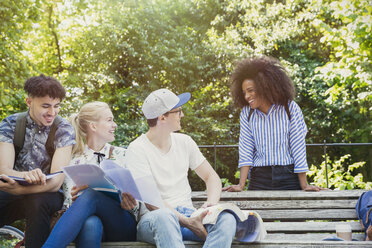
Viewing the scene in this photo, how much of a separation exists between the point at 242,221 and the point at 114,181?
2.71 feet

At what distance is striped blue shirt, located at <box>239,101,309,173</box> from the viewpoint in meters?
3.79

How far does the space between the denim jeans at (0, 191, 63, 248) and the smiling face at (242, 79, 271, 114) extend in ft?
5.77

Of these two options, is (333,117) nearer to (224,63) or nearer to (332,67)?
(224,63)

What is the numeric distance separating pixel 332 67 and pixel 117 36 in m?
6.94

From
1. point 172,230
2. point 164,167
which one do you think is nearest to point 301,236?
point 164,167

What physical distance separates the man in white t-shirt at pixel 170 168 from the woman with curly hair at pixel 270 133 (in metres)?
0.72

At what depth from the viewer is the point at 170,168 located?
3.14 metres

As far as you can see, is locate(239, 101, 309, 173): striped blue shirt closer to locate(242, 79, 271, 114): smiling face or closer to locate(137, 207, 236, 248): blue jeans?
locate(242, 79, 271, 114): smiling face

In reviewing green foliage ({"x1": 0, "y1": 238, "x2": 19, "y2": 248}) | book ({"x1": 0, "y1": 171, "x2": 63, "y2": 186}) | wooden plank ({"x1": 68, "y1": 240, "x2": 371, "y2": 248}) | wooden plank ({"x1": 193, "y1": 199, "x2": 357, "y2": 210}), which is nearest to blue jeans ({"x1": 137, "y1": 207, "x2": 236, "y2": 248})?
wooden plank ({"x1": 68, "y1": 240, "x2": 371, "y2": 248})

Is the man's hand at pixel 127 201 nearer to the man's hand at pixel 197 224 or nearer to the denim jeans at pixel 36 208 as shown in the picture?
the man's hand at pixel 197 224

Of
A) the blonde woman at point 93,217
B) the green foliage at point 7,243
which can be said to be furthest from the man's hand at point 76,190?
the green foliage at point 7,243

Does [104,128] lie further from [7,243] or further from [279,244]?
[7,243]

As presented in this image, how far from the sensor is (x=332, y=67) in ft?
30.7

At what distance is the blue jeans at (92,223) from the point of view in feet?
8.65
